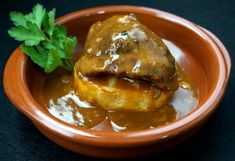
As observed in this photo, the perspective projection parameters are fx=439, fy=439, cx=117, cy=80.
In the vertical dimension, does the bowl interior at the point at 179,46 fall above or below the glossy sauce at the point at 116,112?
above

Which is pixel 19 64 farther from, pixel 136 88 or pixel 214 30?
pixel 214 30

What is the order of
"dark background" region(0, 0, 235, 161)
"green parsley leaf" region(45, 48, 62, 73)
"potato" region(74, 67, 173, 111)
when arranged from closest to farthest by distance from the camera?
"dark background" region(0, 0, 235, 161), "potato" region(74, 67, 173, 111), "green parsley leaf" region(45, 48, 62, 73)

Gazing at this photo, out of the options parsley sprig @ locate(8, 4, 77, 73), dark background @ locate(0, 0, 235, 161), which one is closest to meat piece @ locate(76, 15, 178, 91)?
parsley sprig @ locate(8, 4, 77, 73)

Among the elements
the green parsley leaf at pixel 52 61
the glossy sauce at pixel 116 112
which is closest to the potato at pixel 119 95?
the glossy sauce at pixel 116 112

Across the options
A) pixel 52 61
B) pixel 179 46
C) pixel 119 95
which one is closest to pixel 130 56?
pixel 119 95

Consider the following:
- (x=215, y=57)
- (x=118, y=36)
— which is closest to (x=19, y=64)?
(x=118, y=36)

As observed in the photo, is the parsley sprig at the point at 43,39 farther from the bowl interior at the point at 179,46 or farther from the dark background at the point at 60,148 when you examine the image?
the dark background at the point at 60,148

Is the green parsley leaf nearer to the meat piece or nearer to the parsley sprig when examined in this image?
the parsley sprig

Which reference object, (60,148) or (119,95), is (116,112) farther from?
(60,148)
